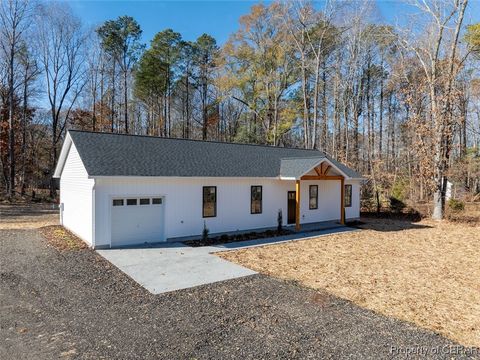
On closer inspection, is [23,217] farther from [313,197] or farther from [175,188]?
[313,197]

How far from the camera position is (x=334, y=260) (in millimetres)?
9516

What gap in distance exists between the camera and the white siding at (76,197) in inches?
426

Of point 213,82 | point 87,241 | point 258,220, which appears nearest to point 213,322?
point 87,241

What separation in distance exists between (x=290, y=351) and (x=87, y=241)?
885 centimetres

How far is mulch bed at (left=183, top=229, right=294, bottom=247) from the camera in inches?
455

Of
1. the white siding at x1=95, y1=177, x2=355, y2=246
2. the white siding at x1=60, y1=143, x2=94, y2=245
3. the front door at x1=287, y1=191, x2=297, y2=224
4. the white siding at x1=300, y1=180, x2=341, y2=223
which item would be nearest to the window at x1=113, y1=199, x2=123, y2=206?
the white siding at x1=95, y1=177, x2=355, y2=246

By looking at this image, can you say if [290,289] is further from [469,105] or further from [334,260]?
[469,105]

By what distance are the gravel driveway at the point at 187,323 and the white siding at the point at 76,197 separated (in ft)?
11.2

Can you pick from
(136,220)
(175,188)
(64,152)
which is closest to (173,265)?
(136,220)

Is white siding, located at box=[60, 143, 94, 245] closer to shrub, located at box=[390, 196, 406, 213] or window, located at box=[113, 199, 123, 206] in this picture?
window, located at box=[113, 199, 123, 206]

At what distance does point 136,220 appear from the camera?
11.1 m

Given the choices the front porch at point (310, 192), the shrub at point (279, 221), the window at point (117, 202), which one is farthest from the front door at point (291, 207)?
the window at point (117, 202)

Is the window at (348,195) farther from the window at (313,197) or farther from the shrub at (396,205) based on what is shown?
the shrub at (396,205)

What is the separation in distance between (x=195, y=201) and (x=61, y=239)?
510 cm
